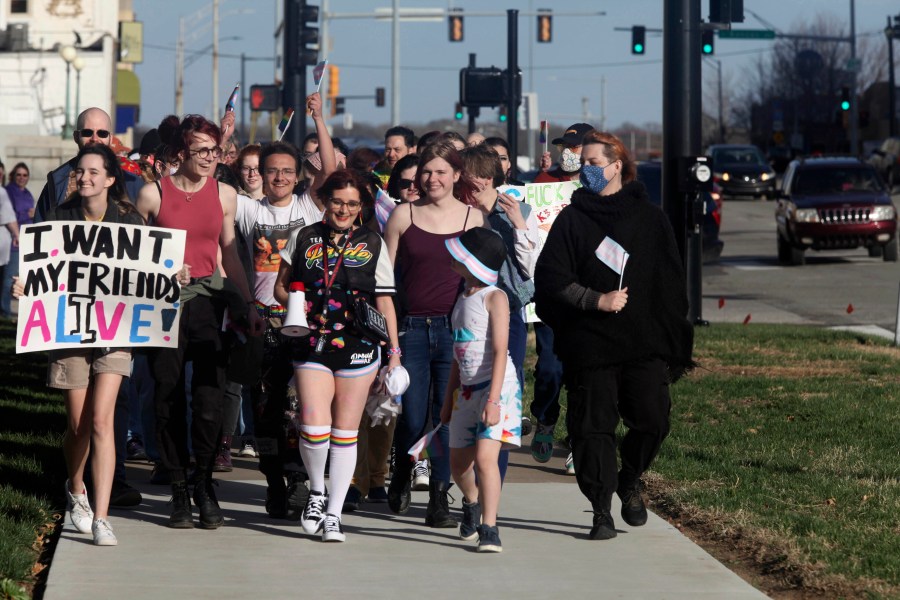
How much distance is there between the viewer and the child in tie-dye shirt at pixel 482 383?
23.0 feet

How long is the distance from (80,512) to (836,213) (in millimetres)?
22116

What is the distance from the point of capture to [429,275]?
7.66 metres

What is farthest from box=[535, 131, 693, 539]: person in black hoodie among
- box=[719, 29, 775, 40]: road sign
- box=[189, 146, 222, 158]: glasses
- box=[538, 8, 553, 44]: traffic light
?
box=[538, 8, 553, 44]: traffic light

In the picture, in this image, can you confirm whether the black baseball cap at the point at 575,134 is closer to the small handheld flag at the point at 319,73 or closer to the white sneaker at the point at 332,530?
the small handheld flag at the point at 319,73

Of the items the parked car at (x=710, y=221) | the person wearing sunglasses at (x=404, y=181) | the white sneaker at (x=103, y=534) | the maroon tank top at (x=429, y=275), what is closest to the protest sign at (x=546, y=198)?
the person wearing sunglasses at (x=404, y=181)

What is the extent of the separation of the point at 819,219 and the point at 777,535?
21.1 m

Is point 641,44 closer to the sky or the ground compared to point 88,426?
closer to the sky

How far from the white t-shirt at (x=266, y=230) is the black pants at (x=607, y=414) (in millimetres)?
1931

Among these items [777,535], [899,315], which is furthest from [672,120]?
[777,535]

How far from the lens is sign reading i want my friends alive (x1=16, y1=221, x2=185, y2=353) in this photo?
7.14m

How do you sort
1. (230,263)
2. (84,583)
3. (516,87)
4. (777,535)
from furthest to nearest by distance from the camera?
(516,87)
(230,263)
(777,535)
(84,583)

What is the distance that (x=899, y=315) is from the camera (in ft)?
51.3

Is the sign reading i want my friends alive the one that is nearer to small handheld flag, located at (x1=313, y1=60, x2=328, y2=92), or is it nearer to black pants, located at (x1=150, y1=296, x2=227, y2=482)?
black pants, located at (x1=150, y1=296, x2=227, y2=482)

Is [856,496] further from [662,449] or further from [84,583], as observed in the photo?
[84,583]
